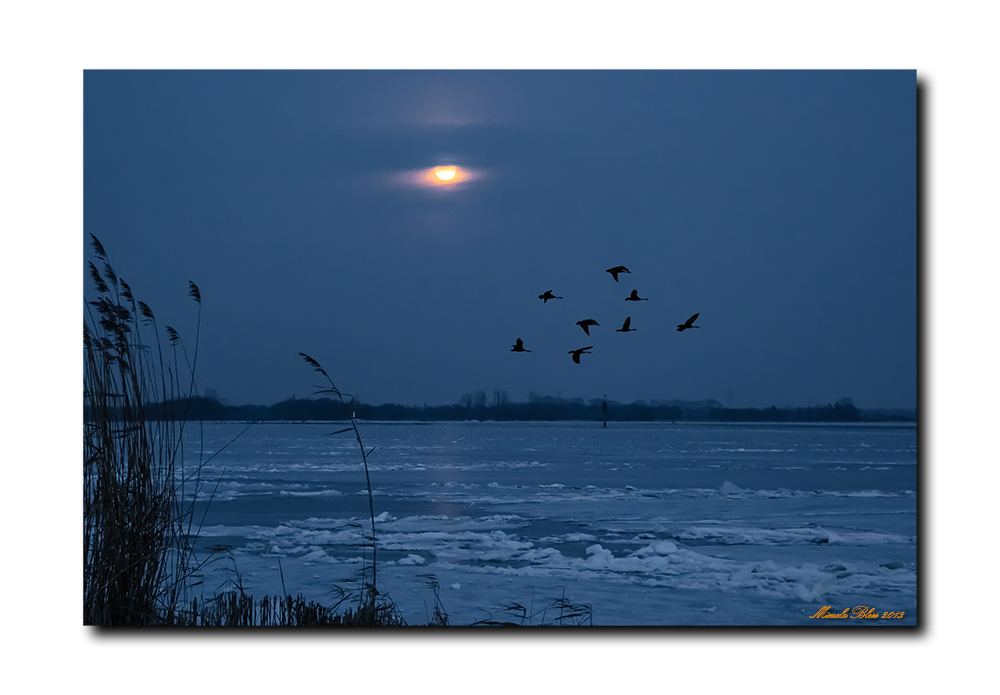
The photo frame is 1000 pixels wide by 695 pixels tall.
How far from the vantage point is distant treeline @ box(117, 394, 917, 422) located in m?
2.89

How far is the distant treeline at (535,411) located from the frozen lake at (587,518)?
0.13ft

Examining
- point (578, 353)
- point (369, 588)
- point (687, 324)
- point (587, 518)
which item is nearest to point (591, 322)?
point (578, 353)

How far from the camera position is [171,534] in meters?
2.83

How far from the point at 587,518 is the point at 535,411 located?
1.61 feet

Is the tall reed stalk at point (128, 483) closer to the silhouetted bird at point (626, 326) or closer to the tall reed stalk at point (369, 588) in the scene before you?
the tall reed stalk at point (369, 588)

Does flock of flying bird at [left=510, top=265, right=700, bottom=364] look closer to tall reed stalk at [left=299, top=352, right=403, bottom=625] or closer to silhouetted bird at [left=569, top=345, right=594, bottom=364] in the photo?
silhouetted bird at [left=569, top=345, right=594, bottom=364]

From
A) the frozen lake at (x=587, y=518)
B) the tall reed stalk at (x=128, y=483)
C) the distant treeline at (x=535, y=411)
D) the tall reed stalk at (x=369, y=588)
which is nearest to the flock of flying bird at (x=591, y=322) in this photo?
the distant treeline at (x=535, y=411)

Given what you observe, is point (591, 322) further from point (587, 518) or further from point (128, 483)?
point (128, 483)

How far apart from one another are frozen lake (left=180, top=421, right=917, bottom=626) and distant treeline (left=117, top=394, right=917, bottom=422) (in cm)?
4

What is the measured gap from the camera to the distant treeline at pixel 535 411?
2.89m

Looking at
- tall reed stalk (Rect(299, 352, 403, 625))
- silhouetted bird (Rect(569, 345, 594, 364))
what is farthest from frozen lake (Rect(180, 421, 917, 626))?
silhouetted bird (Rect(569, 345, 594, 364))

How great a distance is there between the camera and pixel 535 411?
2943 millimetres
